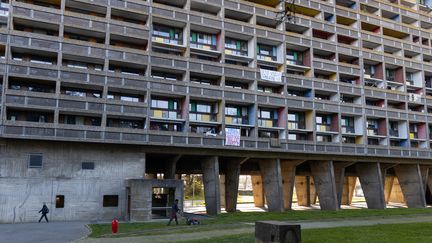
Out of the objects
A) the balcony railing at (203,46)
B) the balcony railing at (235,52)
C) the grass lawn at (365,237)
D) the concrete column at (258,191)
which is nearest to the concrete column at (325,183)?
the concrete column at (258,191)

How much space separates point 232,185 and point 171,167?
26.2ft

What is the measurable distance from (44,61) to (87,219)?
575 inches

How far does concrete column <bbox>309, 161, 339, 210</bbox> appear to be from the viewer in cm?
4831

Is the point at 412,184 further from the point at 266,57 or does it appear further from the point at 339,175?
the point at 266,57

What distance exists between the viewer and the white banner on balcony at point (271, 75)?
4544cm

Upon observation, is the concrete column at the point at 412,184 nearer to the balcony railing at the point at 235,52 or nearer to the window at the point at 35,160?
the balcony railing at the point at 235,52

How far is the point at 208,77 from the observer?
44.3m

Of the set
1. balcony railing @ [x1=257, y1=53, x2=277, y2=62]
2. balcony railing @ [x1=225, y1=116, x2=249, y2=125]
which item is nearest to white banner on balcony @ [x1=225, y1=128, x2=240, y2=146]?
balcony railing @ [x1=225, y1=116, x2=249, y2=125]

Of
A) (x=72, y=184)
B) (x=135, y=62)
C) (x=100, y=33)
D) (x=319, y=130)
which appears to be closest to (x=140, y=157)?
(x=72, y=184)

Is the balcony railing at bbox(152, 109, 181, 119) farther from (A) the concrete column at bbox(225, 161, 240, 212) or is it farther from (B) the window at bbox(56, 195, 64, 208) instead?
A: (B) the window at bbox(56, 195, 64, 208)

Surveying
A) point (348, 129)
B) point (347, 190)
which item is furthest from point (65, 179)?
point (347, 190)

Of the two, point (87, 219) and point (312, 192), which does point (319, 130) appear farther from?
point (87, 219)

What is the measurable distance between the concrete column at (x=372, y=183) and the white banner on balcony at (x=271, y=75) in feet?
56.6

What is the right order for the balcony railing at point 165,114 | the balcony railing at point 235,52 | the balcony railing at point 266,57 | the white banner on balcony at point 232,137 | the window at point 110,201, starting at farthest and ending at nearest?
the balcony railing at point 266,57, the balcony railing at point 235,52, the white banner on balcony at point 232,137, the balcony railing at point 165,114, the window at point 110,201
